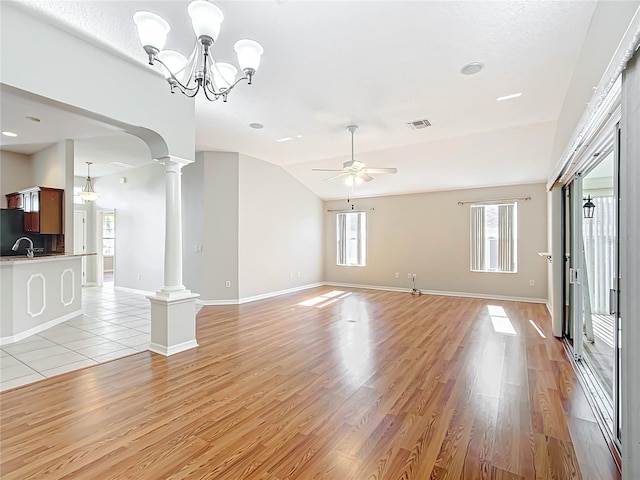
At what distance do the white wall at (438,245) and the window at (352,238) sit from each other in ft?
0.57

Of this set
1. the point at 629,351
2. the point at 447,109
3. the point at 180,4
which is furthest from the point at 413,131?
the point at 629,351

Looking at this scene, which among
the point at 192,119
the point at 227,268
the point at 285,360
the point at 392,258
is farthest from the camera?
the point at 392,258

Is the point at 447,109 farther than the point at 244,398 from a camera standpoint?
Yes

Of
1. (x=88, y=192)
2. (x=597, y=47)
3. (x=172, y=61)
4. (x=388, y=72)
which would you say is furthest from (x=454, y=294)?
(x=88, y=192)

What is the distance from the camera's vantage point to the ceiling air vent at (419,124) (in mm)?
4615

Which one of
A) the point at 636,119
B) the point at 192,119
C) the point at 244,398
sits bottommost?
the point at 244,398

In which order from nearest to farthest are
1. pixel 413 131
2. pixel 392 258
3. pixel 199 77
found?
pixel 199 77 → pixel 413 131 → pixel 392 258

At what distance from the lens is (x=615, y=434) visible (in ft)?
6.67

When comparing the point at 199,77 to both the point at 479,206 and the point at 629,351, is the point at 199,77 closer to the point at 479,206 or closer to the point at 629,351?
the point at 629,351

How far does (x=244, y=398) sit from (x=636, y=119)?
304 centimetres

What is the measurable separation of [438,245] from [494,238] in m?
1.21

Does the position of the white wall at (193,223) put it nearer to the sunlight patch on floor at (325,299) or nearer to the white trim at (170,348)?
the sunlight patch on floor at (325,299)

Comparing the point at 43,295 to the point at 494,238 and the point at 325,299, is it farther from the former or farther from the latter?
the point at 494,238

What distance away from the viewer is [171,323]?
3619 millimetres
